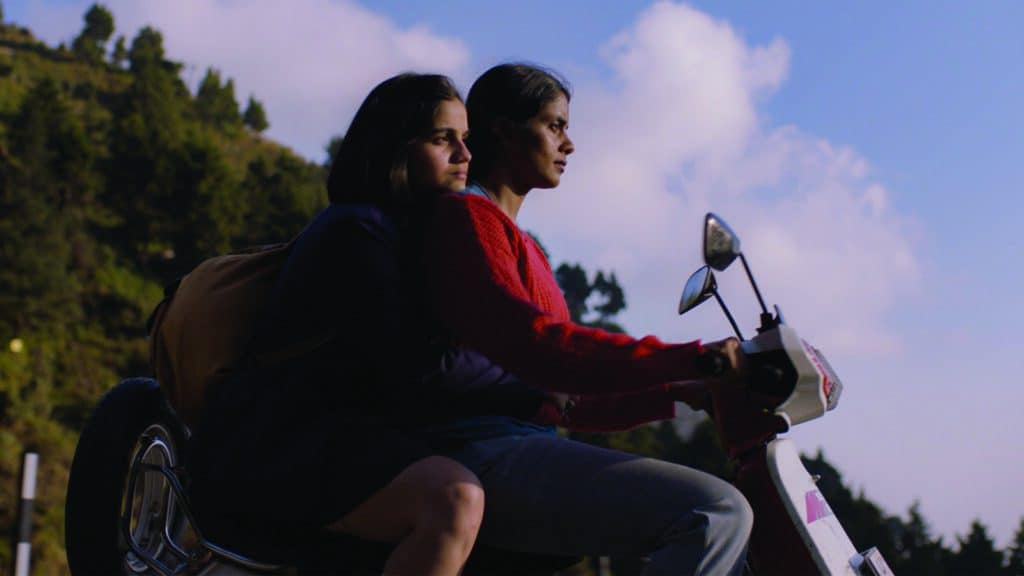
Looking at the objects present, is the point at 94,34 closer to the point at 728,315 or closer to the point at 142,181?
the point at 142,181

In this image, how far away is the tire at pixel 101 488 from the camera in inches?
114

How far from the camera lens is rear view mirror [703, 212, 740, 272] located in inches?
99.5

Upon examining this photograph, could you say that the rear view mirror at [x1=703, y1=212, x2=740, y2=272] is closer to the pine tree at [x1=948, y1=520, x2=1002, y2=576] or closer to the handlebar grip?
the handlebar grip

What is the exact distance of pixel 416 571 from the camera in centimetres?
220

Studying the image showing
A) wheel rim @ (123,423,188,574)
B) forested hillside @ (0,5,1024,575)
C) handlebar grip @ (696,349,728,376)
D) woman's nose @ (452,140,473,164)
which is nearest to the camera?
handlebar grip @ (696,349,728,376)

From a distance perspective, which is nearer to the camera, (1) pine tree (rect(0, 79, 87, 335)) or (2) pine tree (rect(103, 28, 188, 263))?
(1) pine tree (rect(0, 79, 87, 335))

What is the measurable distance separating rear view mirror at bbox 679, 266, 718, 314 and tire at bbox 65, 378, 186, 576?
4.56ft

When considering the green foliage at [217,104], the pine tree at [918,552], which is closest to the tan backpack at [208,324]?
the pine tree at [918,552]

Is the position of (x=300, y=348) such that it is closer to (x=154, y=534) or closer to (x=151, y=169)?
(x=154, y=534)

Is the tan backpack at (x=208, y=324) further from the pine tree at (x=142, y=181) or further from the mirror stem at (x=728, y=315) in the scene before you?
the pine tree at (x=142, y=181)

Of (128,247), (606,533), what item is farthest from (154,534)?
(128,247)

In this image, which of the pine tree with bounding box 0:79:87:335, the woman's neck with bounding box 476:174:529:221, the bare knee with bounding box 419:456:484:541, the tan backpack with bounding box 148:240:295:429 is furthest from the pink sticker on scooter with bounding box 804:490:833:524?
the pine tree with bounding box 0:79:87:335

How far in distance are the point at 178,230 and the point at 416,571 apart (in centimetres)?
7204

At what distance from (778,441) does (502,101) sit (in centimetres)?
101
